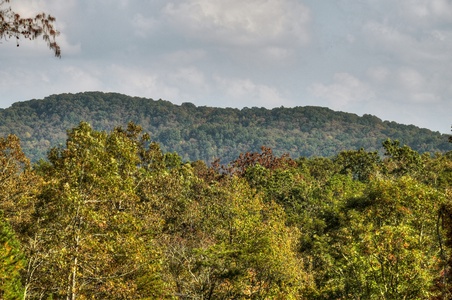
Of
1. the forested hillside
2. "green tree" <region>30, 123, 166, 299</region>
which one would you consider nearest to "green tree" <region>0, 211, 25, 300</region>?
the forested hillside

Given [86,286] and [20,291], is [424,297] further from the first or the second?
[20,291]

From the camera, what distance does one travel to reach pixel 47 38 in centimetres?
1529

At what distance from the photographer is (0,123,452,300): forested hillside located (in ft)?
78.3

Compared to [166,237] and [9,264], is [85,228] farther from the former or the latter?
[166,237]

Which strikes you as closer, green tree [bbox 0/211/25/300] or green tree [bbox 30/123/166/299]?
green tree [bbox 0/211/25/300]

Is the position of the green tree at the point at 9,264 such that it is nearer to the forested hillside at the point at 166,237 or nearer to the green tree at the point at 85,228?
the forested hillside at the point at 166,237

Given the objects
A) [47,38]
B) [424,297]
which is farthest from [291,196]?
[47,38]

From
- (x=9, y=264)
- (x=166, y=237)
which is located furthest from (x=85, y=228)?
(x=166, y=237)

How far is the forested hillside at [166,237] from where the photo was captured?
78.3 feet

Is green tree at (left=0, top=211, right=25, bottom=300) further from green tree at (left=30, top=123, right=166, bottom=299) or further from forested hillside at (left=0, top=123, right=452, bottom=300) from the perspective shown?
green tree at (left=30, top=123, right=166, bottom=299)

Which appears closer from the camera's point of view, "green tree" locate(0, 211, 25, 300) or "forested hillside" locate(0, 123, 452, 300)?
"green tree" locate(0, 211, 25, 300)

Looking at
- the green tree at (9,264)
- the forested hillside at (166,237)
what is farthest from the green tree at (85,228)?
the green tree at (9,264)

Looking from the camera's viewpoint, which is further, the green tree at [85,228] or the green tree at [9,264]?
the green tree at [85,228]

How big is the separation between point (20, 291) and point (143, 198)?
72.1 feet
